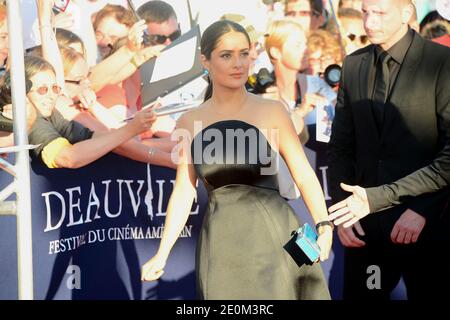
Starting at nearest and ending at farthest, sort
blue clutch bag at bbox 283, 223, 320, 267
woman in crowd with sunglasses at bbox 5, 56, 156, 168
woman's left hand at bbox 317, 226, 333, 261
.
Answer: blue clutch bag at bbox 283, 223, 320, 267, woman's left hand at bbox 317, 226, 333, 261, woman in crowd with sunglasses at bbox 5, 56, 156, 168

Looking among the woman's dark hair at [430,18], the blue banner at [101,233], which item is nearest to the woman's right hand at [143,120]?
the blue banner at [101,233]

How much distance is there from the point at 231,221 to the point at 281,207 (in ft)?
0.93

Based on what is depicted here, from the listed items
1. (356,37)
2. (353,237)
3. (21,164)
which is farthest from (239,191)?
(356,37)

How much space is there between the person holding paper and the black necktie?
0.48 metres

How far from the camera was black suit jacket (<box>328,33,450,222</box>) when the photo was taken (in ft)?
15.8

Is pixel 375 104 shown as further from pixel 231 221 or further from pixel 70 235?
pixel 70 235

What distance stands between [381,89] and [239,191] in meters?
0.98

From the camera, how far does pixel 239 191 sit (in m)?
4.93

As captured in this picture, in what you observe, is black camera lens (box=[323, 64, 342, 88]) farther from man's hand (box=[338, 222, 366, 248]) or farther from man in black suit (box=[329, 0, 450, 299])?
man's hand (box=[338, 222, 366, 248])

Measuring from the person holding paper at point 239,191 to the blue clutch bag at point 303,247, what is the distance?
0.11 m

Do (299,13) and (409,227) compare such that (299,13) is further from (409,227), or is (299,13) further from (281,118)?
(409,227)

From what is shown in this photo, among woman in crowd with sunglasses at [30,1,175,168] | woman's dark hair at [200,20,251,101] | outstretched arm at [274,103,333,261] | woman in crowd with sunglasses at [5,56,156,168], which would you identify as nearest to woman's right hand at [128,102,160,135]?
woman in crowd with sunglasses at [5,56,156,168]

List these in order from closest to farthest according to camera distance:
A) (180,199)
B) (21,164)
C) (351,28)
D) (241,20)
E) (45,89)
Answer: (21,164)
(180,199)
(45,89)
(241,20)
(351,28)
